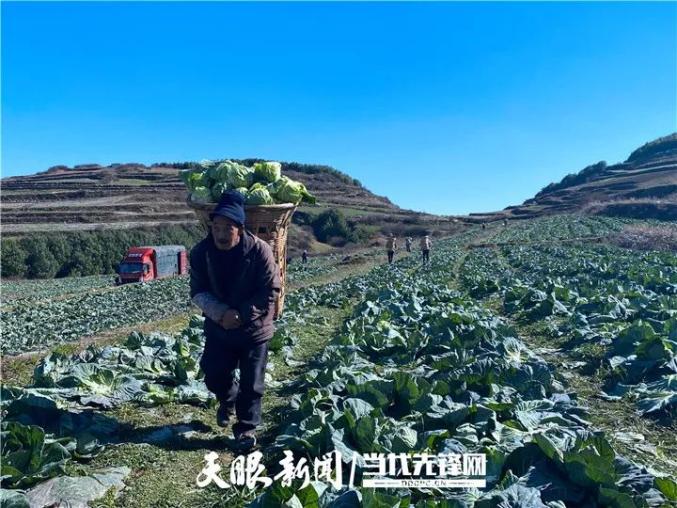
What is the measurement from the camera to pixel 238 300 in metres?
4.57

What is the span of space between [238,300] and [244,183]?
3.11 m

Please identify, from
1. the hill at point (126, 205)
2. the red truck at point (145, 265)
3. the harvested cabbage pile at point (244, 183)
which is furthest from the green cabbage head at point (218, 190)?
the hill at point (126, 205)

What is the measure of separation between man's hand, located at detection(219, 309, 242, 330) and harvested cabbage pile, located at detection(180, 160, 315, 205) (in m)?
2.69

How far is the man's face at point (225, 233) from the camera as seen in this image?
4.32 metres

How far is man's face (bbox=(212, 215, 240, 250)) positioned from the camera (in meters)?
4.32

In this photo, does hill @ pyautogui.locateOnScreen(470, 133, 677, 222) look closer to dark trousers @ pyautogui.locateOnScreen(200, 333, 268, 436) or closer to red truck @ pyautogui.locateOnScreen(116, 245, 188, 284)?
Result: red truck @ pyautogui.locateOnScreen(116, 245, 188, 284)

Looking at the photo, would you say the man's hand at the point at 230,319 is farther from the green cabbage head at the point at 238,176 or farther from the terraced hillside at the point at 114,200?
the terraced hillside at the point at 114,200

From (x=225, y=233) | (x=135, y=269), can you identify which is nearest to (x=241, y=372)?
(x=225, y=233)

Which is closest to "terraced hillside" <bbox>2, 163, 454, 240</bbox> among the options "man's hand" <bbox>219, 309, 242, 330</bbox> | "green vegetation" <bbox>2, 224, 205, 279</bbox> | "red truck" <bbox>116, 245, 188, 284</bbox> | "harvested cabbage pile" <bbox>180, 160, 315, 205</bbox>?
"green vegetation" <bbox>2, 224, 205, 279</bbox>

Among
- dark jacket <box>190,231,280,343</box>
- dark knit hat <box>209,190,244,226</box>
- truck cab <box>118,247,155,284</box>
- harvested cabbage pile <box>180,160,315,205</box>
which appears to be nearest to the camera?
dark knit hat <box>209,190,244,226</box>

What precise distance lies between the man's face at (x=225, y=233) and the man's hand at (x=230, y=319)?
1.79 feet

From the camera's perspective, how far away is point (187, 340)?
25.7 feet

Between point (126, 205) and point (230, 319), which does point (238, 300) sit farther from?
point (126, 205)

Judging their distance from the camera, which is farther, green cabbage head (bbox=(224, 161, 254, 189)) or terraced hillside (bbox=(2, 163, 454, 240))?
terraced hillside (bbox=(2, 163, 454, 240))
